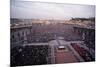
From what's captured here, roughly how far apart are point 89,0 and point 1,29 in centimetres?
135

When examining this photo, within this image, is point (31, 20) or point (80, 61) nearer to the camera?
point (31, 20)

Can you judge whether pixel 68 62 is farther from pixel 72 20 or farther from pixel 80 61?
pixel 72 20

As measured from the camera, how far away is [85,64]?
7.22ft

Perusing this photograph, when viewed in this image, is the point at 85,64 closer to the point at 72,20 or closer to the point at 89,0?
the point at 72,20

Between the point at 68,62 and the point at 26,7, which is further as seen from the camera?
the point at 68,62

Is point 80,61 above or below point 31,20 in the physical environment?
below

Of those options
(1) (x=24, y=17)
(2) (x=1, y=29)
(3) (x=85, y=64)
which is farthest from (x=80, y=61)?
(2) (x=1, y=29)

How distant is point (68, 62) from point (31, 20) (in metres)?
0.81

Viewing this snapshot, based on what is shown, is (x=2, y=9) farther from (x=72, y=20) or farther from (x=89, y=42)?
(x=89, y=42)

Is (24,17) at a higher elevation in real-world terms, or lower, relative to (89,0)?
lower

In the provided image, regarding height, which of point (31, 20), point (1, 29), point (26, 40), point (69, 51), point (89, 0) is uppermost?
point (89, 0)

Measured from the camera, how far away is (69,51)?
2.16 m

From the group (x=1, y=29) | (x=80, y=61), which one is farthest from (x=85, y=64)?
(x=1, y=29)
